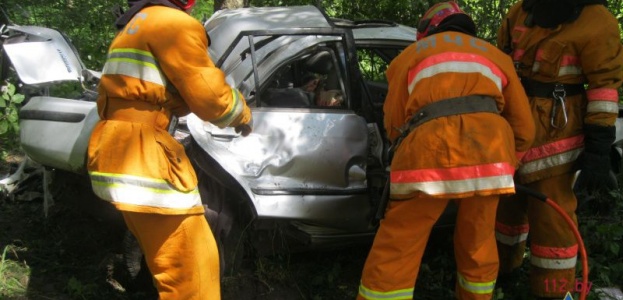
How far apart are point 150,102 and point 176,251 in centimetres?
63

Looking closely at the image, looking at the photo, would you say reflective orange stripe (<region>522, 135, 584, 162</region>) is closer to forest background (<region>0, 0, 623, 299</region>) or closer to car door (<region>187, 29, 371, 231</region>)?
forest background (<region>0, 0, 623, 299</region>)

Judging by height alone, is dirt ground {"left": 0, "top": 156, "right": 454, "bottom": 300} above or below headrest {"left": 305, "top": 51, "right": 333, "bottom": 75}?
below

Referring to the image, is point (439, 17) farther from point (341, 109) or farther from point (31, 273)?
point (31, 273)

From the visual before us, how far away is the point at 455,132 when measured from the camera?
245 centimetres

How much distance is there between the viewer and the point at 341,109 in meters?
3.28

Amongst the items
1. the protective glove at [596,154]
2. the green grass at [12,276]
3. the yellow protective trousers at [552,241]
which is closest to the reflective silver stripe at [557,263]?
the yellow protective trousers at [552,241]

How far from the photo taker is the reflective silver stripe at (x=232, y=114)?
2.37 metres

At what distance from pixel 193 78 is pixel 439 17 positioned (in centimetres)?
127

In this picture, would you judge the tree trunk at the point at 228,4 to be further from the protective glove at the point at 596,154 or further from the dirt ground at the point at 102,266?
the protective glove at the point at 596,154

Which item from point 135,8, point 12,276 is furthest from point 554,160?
point 12,276

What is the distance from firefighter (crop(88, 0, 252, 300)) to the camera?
223 cm

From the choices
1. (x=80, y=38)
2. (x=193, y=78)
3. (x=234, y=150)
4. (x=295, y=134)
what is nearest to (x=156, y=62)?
(x=193, y=78)

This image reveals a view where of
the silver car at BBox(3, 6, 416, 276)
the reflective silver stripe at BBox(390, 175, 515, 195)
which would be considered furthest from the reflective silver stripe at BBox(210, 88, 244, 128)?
the reflective silver stripe at BBox(390, 175, 515, 195)

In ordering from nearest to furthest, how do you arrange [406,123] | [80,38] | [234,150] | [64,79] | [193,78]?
1. [193,78]
2. [406,123]
3. [234,150]
4. [64,79]
5. [80,38]
